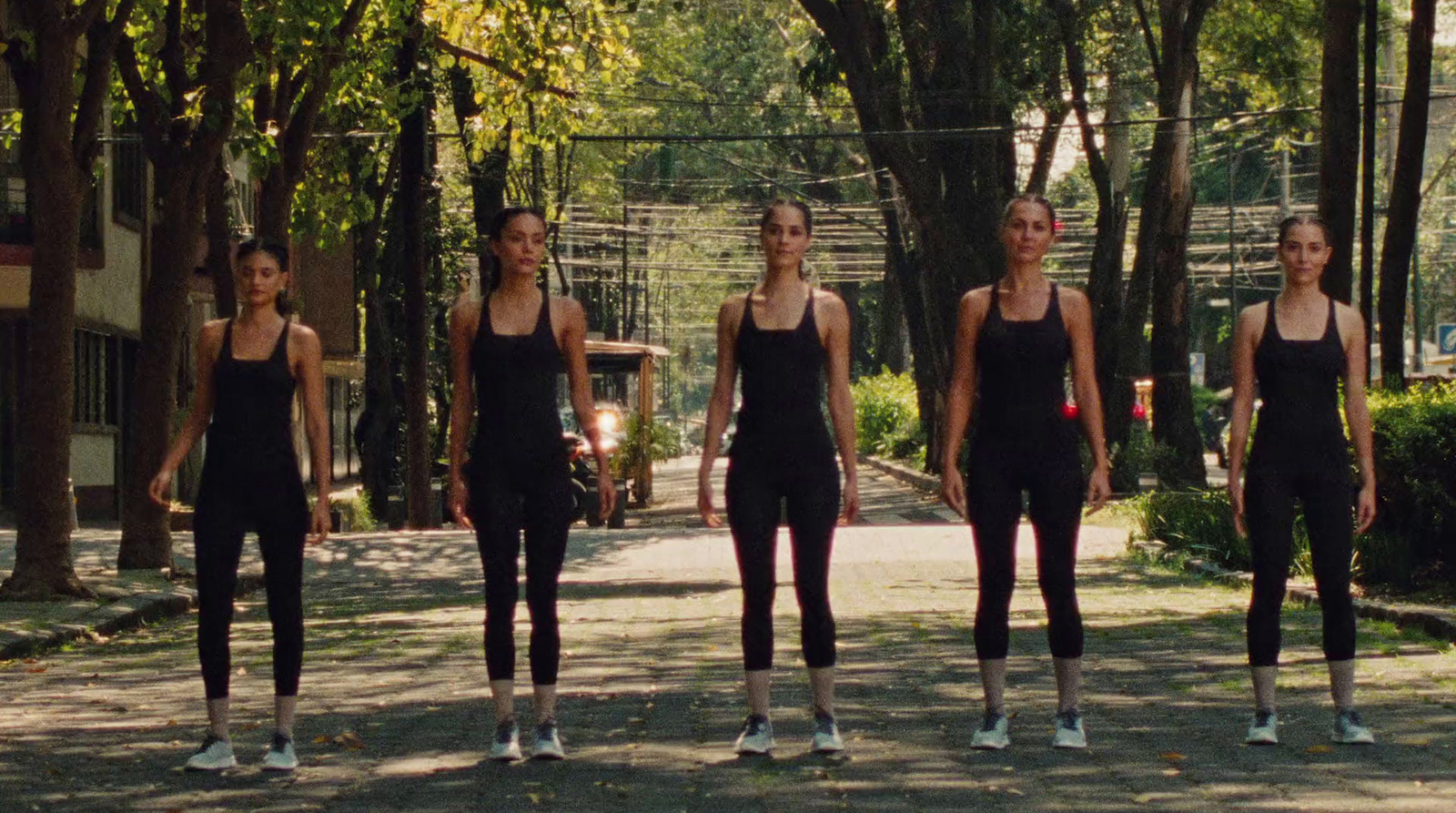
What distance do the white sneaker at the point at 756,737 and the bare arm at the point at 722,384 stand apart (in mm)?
687

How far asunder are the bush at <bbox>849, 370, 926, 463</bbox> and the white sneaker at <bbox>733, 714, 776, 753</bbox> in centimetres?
4454

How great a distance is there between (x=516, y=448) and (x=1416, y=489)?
769cm

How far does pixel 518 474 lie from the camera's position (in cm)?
770

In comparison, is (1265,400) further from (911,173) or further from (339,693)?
(911,173)

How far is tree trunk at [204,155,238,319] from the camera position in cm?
2170

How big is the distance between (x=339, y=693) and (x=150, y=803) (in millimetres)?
3352

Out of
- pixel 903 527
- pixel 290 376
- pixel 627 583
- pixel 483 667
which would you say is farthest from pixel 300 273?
pixel 290 376

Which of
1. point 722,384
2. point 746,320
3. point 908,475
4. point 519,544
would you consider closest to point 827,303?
point 746,320

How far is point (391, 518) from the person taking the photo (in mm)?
29812

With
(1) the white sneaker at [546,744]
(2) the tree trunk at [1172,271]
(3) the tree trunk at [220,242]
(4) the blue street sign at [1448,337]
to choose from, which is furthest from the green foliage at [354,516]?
(1) the white sneaker at [546,744]

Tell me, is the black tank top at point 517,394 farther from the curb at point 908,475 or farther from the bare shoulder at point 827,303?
the curb at point 908,475

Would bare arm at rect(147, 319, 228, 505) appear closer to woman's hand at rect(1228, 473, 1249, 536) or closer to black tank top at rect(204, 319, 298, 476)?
black tank top at rect(204, 319, 298, 476)

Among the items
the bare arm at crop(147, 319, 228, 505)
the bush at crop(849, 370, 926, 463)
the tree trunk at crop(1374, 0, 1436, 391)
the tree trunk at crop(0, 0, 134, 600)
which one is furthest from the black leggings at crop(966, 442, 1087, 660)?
the bush at crop(849, 370, 926, 463)

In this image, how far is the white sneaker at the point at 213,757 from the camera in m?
7.75
